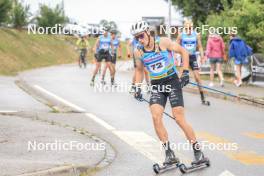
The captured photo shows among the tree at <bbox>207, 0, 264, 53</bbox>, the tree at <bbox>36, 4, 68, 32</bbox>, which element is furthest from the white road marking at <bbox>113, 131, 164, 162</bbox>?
the tree at <bbox>36, 4, 68, 32</bbox>

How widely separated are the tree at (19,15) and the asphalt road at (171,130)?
24094mm

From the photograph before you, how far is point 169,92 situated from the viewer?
916cm

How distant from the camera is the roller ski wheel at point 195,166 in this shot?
868 cm

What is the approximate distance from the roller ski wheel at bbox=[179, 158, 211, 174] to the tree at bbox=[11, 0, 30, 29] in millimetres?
35114

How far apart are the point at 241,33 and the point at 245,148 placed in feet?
52.5

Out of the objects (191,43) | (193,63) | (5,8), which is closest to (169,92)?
(193,63)

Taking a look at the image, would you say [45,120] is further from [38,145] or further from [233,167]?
[233,167]

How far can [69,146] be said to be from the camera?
1031 cm

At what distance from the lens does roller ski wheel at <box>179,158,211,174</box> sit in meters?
8.68

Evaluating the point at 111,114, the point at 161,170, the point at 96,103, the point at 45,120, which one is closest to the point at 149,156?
the point at 161,170

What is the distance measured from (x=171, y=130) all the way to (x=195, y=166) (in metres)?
3.50

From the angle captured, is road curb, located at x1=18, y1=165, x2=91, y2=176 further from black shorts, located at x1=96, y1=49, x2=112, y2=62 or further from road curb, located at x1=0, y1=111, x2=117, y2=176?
black shorts, located at x1=96, y1=49, x2=112, y2=62

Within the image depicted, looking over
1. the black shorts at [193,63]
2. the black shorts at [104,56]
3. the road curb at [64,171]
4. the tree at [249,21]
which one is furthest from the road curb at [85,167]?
the tree at [249,21]

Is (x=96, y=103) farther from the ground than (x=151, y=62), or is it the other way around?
(x=151, y=62)
